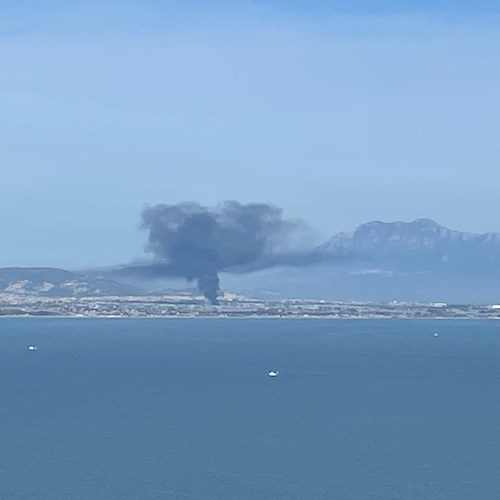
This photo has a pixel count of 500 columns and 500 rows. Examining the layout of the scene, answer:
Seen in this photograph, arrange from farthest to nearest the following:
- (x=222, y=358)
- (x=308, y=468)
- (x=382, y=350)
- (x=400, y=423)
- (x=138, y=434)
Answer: (x=382, y=350) < (x=222, y=358) < (x=400, y=423) < (x=138, y=434) < (x=308, y=468)

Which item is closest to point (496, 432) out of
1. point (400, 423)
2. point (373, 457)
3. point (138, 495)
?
point (400, 423)

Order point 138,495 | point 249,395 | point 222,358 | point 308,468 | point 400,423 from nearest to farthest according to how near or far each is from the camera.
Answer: point 138,495
point 308,468
point 400,423
point 249,395
point 222,358

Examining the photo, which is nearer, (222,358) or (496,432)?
(496,432)

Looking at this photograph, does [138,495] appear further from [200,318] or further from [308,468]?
[200,318]

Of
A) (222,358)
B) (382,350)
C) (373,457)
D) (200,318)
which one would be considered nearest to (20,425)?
(373,457)

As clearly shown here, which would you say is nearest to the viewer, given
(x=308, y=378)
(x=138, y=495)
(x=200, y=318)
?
(x=138, y=495)

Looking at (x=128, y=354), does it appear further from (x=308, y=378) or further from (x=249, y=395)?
(x=249, y=395)
